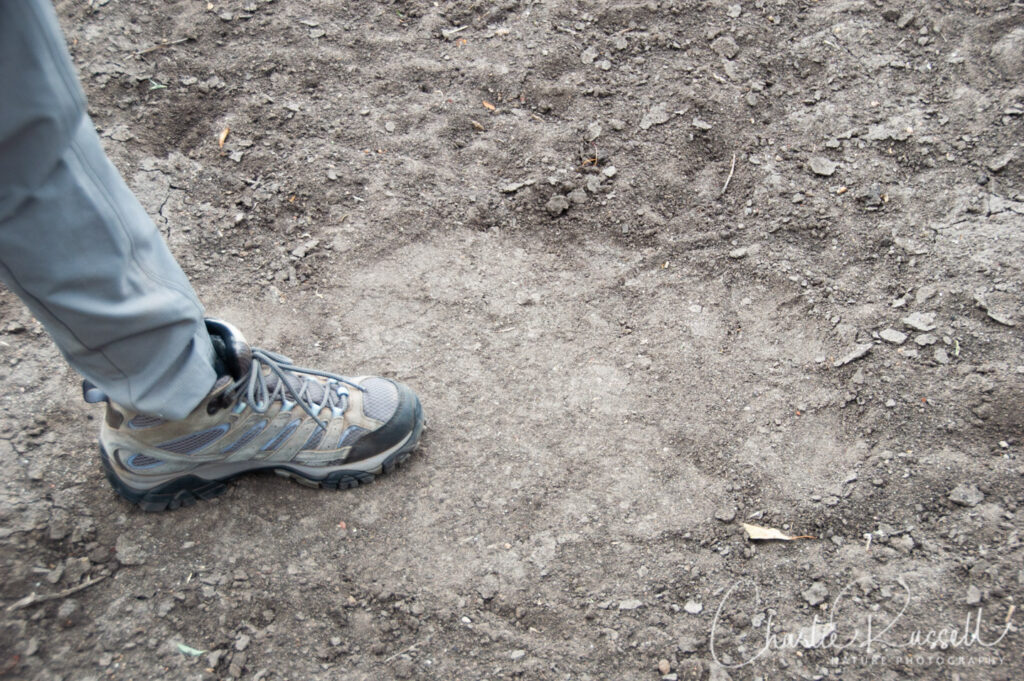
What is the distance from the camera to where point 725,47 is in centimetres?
285

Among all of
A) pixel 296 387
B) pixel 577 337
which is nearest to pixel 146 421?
pixel 296 387

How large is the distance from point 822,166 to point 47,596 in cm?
253

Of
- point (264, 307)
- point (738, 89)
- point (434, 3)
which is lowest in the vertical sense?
point (264, 307)

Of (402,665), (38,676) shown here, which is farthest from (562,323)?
(38,676)

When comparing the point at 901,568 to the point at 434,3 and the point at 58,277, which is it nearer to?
the point at 58,277

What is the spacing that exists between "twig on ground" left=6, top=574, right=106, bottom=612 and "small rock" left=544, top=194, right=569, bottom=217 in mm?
1685

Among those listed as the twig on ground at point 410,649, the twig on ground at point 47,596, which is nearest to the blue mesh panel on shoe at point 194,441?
the twig on ground at point 47,596

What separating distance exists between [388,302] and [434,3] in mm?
1507

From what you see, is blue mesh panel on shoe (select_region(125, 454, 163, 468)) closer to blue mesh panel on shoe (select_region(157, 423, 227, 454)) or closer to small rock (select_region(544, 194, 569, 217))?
blue mesh panel on shoe (select_region(157, 423, 227, 454))

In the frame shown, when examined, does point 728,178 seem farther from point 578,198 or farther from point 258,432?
point 258,432

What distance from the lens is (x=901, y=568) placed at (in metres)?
1.67

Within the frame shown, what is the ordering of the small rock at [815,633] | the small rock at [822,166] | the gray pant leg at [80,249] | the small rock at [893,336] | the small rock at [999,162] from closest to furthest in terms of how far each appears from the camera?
the gray pant leg at [80,249], the small rock at [815,633], the small rock at [893,336], the small rock at [999,162], the small rock at [822,166]

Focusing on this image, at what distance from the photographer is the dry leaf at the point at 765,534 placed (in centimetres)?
178

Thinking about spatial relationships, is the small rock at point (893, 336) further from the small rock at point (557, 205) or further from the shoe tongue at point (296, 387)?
the shoe tongue at point (296, 387)
